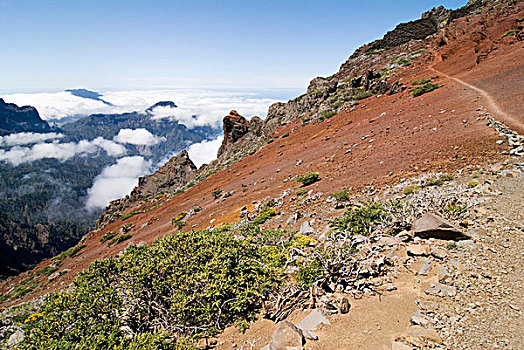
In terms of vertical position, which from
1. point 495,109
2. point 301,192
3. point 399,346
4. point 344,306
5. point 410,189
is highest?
point 495,109

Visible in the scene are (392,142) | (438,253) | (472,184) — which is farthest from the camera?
(392,142)

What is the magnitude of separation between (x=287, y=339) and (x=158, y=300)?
2751mm

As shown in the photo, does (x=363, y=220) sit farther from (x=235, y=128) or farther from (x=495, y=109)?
(x=235, y=128)

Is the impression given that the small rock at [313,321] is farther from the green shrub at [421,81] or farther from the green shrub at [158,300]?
the green shrub at [421,81]

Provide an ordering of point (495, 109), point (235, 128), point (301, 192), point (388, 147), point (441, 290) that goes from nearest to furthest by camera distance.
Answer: point (441, 290)
point (301, 192)
point (495, 109)
point (388, 147)
point (235, 128)

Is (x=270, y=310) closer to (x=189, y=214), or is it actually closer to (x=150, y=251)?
(x=150, y=251)

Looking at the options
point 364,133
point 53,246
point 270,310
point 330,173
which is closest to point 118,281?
point 270,310

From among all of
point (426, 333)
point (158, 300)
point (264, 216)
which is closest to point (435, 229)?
point (426, 333)

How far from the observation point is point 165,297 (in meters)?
5.01

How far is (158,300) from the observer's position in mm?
5094

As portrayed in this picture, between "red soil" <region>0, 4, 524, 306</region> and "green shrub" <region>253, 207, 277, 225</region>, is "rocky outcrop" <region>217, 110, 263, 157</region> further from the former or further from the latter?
"green shrub" <region>253, 207, 277, 225</region>

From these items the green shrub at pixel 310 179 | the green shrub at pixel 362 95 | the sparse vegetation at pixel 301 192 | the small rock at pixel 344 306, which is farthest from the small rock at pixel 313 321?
the green shrub at pixel 362 95

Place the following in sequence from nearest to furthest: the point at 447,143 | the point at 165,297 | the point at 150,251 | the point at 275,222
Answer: the point at 165,297, the point at 150,251, the point at 275,222, the point at 447,143

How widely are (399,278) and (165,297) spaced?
14.1ft
